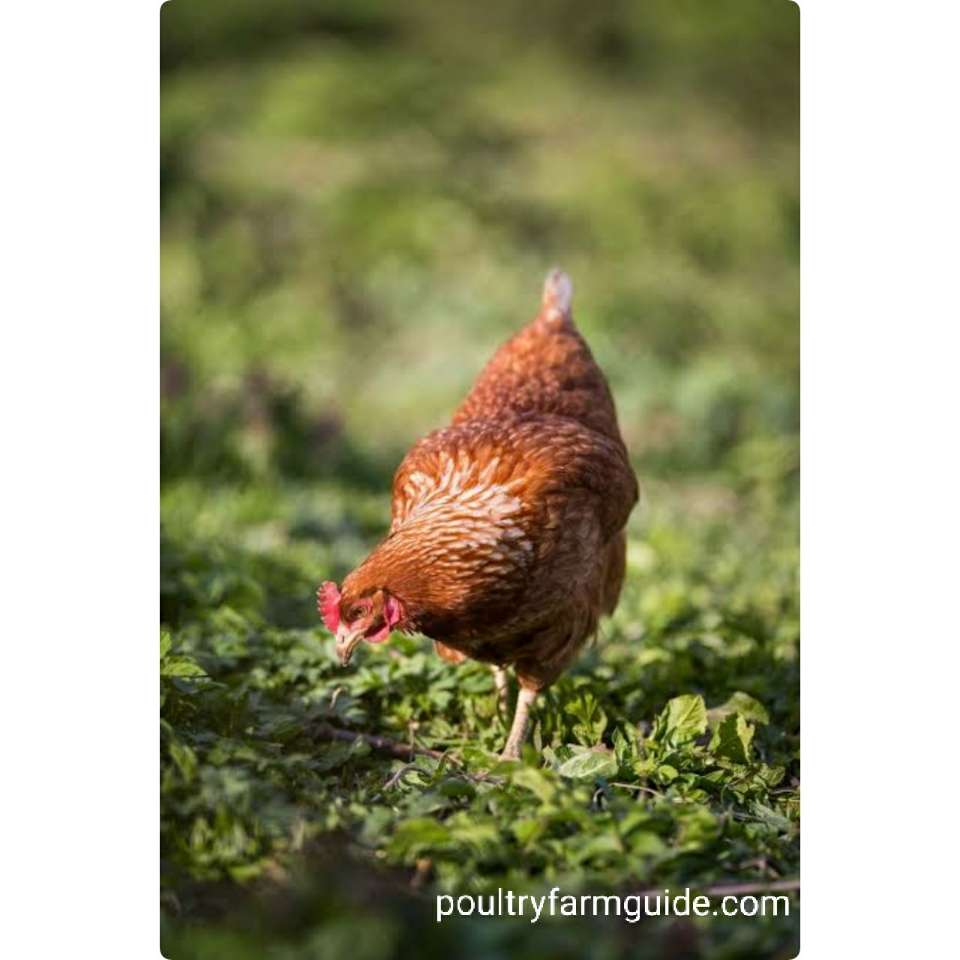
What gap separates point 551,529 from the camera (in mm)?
2967

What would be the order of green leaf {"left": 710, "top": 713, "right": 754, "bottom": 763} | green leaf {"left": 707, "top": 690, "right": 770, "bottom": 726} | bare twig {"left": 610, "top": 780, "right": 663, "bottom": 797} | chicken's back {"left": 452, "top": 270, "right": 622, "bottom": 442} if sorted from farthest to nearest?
chicken's back {"left": 452, "top": 270, "right": 622, "bottom": 442}, green leaf {"left": 707, "top": 690, "right": 770, "bottom": 726}, green leaf {"left": 710, "top": 713, "right": 754, "bottom": 763}, bare twig {"left": 610, "top": 780, "right": 663, "bottom": 797}

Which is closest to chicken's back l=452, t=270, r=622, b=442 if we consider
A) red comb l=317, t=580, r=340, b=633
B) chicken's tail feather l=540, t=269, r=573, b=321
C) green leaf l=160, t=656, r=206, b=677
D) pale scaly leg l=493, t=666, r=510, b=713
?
chicken's tail feather l=540, t=269, r=573, b=321

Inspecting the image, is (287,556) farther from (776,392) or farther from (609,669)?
(776,392)

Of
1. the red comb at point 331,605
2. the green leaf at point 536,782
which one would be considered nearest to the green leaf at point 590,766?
the green leaf at point 536,782

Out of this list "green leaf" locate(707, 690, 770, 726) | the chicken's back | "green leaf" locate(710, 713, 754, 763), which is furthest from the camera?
the chicken's back

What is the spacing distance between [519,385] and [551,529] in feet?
2.91

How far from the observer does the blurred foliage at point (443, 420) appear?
7.89ft

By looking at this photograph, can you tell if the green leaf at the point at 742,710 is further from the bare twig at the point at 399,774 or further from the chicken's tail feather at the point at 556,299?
the chicken's tail feather at the point at 556,299

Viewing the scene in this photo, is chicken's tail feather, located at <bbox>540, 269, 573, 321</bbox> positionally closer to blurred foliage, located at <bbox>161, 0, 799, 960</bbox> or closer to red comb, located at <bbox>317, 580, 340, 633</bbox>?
blurred foliage, located at <bbox>161, 0, 799, 960</bbox>

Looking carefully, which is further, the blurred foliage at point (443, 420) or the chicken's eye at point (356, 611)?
the chicken's eye at point (356, 611)

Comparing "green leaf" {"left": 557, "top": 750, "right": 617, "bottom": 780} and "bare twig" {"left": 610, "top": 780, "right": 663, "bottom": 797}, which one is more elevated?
"green leaf" {"left": 557, "top": 750, "right": 617, "bottom": 780}

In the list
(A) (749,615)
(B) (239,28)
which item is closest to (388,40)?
(B) (239,28)

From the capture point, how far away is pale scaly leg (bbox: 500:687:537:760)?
123 inches

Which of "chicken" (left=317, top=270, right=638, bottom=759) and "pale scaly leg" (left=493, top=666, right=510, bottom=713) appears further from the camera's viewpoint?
"pale scaly leg" (left=493, top=666, right=510, bottom=713)
